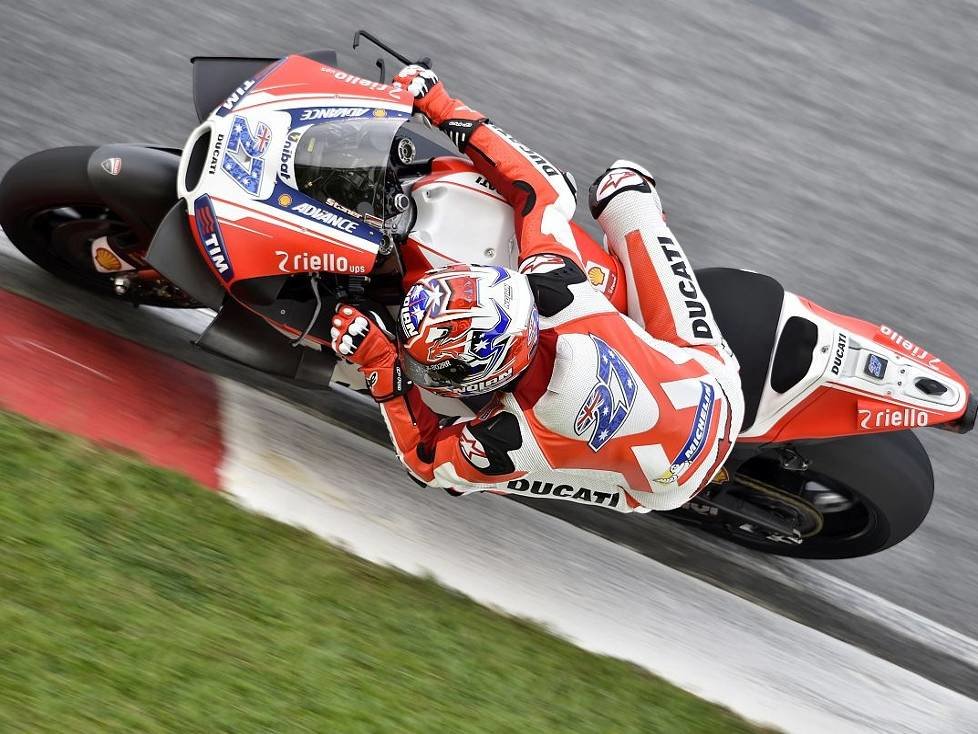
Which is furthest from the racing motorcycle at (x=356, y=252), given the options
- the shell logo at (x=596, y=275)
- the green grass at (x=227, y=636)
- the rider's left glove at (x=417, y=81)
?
the green grass at (x=227, y=636)

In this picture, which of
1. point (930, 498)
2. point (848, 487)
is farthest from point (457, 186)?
point (930, 498)

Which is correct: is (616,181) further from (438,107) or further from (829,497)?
(829,497)

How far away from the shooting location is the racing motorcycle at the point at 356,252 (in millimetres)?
3459

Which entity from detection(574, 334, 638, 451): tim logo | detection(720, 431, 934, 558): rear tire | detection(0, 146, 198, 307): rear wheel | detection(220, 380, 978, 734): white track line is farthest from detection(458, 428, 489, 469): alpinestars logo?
detection(0, 146, 198, 307): rear wheel

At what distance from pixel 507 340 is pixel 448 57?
293cm

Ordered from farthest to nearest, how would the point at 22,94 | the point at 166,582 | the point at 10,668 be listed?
the point at 22,94 < the point at 166,582 < the point at 10,668

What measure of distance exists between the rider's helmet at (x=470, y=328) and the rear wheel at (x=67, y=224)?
59.9 inches

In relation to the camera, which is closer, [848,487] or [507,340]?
[507,340]

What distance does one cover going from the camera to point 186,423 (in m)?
4.32

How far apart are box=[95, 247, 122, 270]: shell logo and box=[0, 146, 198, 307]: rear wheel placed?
4cm

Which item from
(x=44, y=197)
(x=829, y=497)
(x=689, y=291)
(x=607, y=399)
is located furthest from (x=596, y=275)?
(x=44, y=197)

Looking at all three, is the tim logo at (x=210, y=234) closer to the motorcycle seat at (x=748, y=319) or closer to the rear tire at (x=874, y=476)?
the motorcycle seat at (x=748, y=319)

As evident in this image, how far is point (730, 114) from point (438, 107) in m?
2.33

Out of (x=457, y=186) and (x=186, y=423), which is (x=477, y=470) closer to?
(x=457, y=186)
